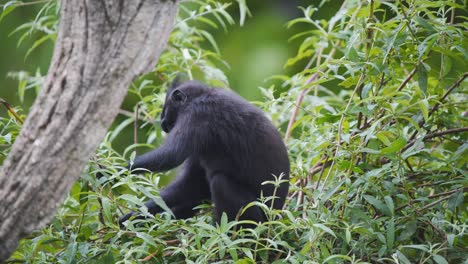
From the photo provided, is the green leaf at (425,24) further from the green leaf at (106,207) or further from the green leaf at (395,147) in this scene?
the green leaf at (106,207)

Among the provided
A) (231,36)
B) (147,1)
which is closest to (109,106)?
(147,1)

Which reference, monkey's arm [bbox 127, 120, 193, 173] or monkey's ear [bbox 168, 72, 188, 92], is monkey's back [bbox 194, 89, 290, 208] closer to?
monkey's arm [bbox 127, 120, 193, 173]

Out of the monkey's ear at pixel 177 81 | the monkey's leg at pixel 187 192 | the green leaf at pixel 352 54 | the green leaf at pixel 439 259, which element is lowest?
the green leaf at pixel 439 259

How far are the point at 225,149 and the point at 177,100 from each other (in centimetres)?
51

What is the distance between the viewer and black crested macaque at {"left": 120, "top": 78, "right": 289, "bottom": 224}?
182 inches

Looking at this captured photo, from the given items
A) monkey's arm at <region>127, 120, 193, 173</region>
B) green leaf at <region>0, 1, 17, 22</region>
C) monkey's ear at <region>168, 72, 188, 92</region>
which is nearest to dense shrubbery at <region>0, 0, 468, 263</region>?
monkey's arm at <region>127, 120, 193, 173</region>

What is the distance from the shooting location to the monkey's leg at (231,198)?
4547mm

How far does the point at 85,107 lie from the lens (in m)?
2.82

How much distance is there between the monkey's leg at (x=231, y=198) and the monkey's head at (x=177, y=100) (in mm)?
570

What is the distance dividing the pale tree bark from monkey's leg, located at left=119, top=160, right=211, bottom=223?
7.38 ft

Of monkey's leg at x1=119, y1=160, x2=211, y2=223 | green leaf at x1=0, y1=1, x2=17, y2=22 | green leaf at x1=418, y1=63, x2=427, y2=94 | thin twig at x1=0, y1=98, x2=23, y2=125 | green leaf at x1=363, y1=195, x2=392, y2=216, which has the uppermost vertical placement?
green leaf at x1=0, y1=1, x2=17, y2=22

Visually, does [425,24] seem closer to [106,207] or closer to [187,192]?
[106,207]

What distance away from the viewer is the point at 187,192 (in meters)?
5.15

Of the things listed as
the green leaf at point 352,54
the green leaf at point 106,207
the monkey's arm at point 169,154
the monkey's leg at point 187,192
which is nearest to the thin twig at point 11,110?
the monkey's arm at point 169,154
